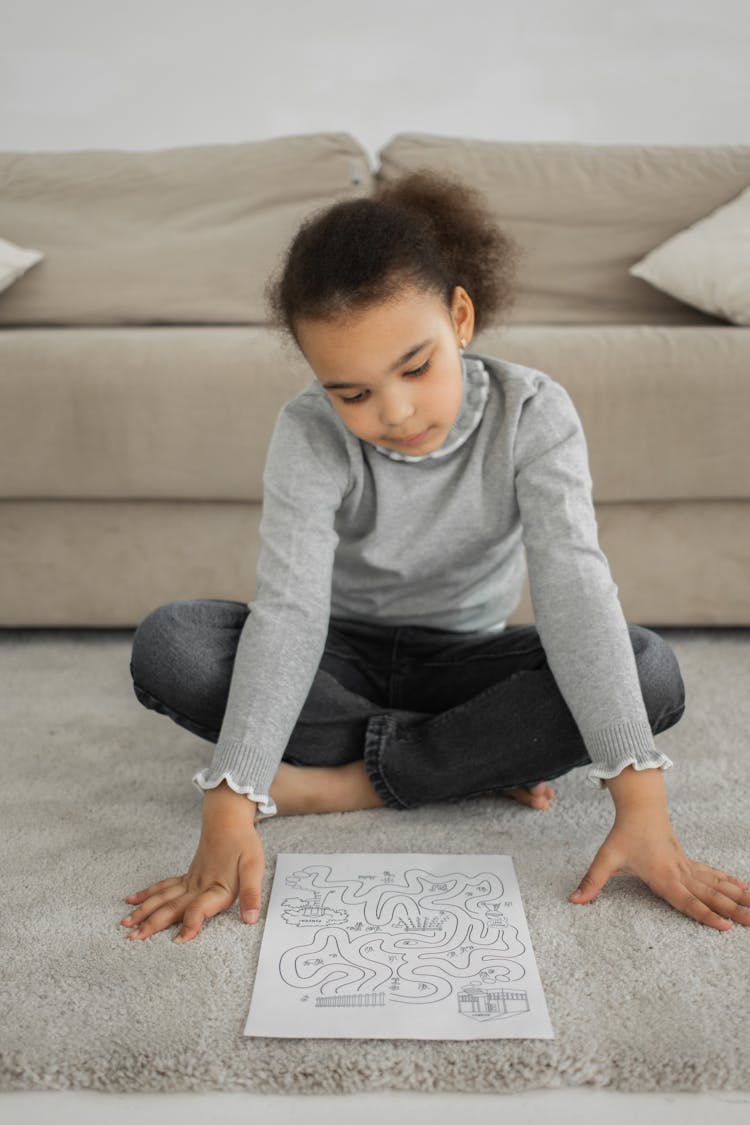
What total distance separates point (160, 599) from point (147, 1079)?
88cm

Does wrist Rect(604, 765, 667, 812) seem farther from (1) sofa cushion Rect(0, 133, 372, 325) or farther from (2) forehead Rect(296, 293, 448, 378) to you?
(1) sofa cushion Rect(0, 133, 372, 325)

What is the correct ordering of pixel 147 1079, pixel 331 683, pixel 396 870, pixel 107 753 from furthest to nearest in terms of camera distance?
pixel 107 753 → pixel 331 683 → pixel 396 870 → pixel 147 1079

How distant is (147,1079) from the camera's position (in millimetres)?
646

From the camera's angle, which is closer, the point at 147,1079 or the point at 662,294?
the point at 147,1079

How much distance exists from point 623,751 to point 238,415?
0.75m

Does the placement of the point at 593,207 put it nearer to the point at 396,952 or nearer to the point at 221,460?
the point at 221,460

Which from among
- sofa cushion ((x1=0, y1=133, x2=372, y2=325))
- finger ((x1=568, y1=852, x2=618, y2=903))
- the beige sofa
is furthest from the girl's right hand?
sofa cushion ((x1=0, y1=133, x2=372, y2=325))

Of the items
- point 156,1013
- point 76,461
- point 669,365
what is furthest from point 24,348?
point 156,1013

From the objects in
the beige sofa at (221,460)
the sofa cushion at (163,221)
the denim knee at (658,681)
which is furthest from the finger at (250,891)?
the sofa cushion at (163,221)

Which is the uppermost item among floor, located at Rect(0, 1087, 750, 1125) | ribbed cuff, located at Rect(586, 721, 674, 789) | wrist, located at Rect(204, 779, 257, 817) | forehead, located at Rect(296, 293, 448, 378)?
forehead, located at Rect(296, 293, 448, 378)

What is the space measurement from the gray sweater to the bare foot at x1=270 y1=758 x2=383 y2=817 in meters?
0.10

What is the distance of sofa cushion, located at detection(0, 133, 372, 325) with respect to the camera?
70.7 inches

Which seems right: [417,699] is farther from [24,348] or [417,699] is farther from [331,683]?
[24,348]

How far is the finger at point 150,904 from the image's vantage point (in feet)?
2.65
